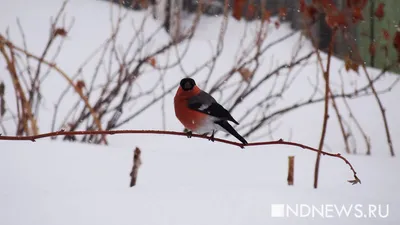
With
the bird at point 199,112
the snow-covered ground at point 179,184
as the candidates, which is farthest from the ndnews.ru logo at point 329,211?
the bird at point 199,112

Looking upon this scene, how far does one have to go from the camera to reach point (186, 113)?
106cm

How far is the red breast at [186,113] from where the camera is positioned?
105 cm

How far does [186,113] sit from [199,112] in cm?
3

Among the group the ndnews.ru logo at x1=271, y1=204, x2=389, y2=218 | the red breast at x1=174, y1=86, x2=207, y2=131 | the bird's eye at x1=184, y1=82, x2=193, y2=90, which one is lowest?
the ndnews.ru logo at x1=271, y1=204, x2=389, y2=218

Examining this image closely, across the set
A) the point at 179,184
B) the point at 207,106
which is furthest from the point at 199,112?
the point at 179,184

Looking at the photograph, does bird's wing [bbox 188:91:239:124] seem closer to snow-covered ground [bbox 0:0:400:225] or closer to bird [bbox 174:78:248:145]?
bird [bbox 174:78:248:145]

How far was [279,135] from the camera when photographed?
2516 millimetres

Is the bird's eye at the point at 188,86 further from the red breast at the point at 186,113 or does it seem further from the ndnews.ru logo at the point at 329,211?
the ndnews.ru logo at the point at 329,211

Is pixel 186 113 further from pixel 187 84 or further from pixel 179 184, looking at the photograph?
pixel 179 184

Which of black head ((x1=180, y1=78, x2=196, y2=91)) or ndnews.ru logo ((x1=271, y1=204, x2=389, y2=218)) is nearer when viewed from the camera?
black head ((x1=180, y1=78, x2=196, y2=91))

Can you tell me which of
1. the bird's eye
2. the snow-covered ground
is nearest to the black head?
the bird's eye

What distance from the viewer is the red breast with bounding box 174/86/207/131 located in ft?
3.45

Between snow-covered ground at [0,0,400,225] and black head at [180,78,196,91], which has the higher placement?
black head at [180,78,196,91]

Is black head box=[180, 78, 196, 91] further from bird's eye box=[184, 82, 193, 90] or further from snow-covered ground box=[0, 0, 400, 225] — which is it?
snow-covered ground box=[0, 0, 400, 225]
